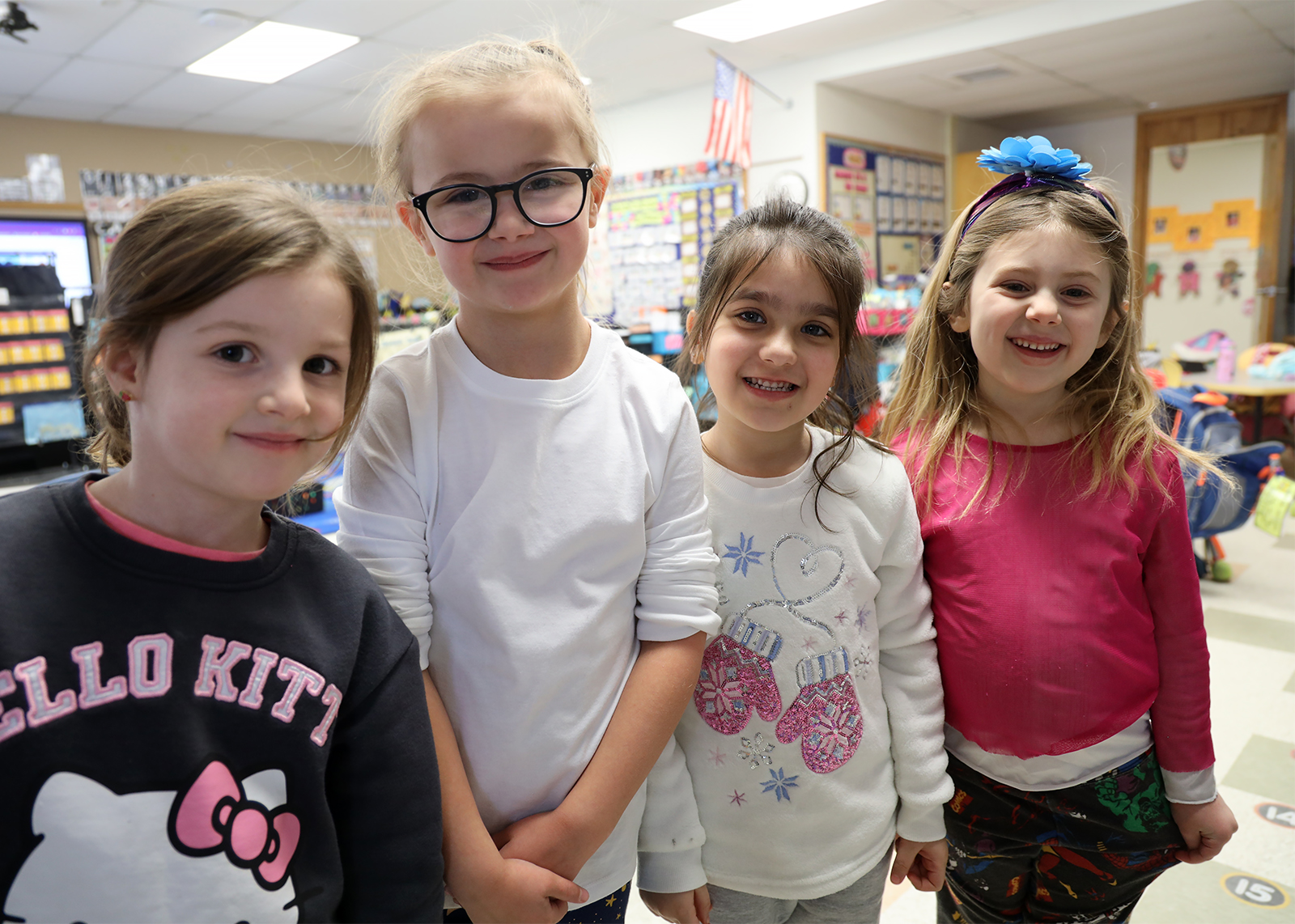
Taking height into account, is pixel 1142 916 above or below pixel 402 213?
below

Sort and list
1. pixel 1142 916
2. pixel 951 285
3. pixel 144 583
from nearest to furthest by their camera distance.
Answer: pixel 144 583, pixel 951 285, pixel 1142 916

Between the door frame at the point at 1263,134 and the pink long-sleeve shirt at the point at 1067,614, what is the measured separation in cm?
606

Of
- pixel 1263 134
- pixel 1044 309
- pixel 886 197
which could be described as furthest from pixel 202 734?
pixel 1263 134

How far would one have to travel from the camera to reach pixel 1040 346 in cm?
107

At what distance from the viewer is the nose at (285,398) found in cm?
65

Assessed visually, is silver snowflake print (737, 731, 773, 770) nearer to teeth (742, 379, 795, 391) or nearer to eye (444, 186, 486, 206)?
teeth (742, 379, 795, 391)

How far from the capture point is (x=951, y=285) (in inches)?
47.1

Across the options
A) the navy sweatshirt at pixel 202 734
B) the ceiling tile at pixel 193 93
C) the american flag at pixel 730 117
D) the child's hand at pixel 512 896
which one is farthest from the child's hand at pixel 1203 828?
the ceiling tile at pixel 193 93

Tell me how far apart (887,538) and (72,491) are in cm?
85

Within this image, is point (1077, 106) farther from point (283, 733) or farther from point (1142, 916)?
point (283, 733)

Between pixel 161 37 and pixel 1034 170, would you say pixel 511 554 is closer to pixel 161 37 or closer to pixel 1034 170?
pixel 1034 170

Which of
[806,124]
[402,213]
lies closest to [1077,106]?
[806,124]

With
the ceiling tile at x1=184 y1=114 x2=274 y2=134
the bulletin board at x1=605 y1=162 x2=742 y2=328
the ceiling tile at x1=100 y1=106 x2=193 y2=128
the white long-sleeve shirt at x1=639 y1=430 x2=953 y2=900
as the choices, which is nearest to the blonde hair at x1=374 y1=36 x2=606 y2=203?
the white long-sleeve shirt at x1=639 y1=430 x2=953 y2=900

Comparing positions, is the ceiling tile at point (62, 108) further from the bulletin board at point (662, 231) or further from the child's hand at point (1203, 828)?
the child's hand at point (1203, 828)
